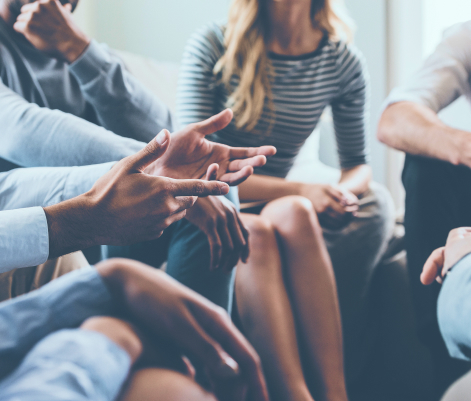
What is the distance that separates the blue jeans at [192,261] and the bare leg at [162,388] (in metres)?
0.09

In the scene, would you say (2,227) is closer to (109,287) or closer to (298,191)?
(109,287)

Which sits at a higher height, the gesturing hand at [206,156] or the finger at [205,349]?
the gesturing hand at [206,156]

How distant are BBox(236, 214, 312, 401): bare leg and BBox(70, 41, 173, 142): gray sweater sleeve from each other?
0.47 ft

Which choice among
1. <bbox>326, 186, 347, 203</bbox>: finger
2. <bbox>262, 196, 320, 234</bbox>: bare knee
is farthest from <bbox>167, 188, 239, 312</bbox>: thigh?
<bbox>326, 186, 347, 203</bbox>: finger

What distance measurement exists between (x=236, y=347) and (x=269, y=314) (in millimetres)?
72

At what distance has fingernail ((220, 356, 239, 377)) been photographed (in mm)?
314

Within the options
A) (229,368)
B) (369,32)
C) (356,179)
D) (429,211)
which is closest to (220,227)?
(229,368)

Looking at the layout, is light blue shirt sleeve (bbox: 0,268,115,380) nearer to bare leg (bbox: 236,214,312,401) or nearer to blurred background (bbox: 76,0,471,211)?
bare leg (bbox: 236,214,312,401)

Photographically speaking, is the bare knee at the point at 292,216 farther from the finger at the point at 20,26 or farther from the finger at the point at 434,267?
the finger at the point at 20,26

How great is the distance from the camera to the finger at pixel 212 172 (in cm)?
29

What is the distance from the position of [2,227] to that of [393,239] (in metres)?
0.56

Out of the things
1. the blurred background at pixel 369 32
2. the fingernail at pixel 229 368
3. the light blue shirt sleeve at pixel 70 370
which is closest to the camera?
the light blue shirt sleeve at pixel 70 370

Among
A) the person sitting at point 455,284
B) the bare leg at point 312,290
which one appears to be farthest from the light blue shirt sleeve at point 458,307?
the bare leg at point 312,290

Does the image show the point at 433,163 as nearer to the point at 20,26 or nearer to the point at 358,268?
the point at 358,268
